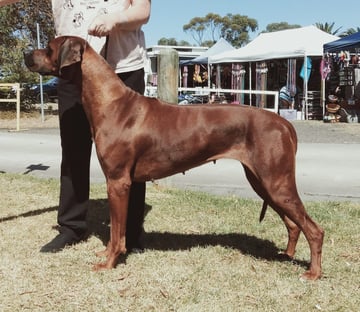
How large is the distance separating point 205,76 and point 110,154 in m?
25.3

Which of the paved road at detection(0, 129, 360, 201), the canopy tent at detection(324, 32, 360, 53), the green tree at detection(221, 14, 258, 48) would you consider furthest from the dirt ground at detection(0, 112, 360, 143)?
the green tree at detection(221, 14, 258, 48)

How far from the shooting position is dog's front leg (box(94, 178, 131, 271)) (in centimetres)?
387

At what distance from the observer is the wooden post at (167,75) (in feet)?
23.6

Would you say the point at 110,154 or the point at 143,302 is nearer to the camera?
the point at 143,302

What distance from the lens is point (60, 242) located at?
15.0ft

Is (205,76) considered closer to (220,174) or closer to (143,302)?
(220,174)

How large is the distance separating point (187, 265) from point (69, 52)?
77.1 inches

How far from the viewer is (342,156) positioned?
1004cm

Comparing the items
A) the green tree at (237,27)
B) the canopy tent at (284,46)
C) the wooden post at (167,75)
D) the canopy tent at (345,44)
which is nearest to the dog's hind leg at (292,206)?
the wooden post at (167,75)

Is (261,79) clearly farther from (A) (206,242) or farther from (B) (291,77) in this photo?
(A) (206,242)

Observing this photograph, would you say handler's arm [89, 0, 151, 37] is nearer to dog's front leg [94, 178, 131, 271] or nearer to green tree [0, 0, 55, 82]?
dog's front leg [94, 178, 131, 271]

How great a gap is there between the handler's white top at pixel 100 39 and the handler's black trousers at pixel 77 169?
0.14 m

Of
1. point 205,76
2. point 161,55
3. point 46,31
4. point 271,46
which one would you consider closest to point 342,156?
point 161,55

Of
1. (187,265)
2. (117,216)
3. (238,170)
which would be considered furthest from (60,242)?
(238,170)
